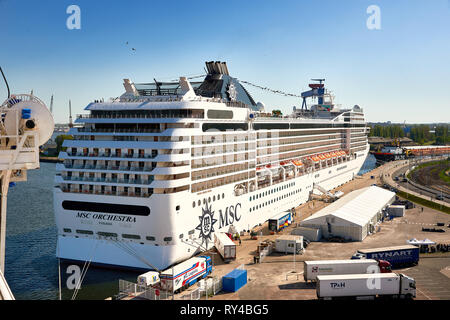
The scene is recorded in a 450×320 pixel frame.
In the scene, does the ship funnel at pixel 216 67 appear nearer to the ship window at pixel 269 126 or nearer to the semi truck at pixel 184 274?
the ship window at pixel 269 126

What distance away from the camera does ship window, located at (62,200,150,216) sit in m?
33.0

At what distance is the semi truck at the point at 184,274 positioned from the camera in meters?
29.2

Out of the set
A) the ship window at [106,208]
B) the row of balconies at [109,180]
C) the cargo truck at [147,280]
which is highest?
the row of balconies at [109,180]

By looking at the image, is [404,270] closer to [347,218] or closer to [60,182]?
[347,218]

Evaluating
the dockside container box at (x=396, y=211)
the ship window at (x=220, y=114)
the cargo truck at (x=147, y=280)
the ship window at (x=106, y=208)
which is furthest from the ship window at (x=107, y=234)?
the dockside container box at (x=396, y=211)

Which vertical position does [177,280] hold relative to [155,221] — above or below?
below

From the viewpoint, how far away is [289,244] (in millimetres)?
39469

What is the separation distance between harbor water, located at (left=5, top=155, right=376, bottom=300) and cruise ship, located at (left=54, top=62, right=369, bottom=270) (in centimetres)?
148

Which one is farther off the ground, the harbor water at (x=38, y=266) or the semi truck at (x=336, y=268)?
the semi truck at (x=336, y=268)

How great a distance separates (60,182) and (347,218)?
2861 cm

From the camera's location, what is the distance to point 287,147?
60625 mm

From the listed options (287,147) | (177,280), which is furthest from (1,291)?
(287,147)

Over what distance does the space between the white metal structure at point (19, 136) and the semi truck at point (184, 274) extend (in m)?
15.1

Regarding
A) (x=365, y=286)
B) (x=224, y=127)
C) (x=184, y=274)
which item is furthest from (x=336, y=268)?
(x=224, y=127)
